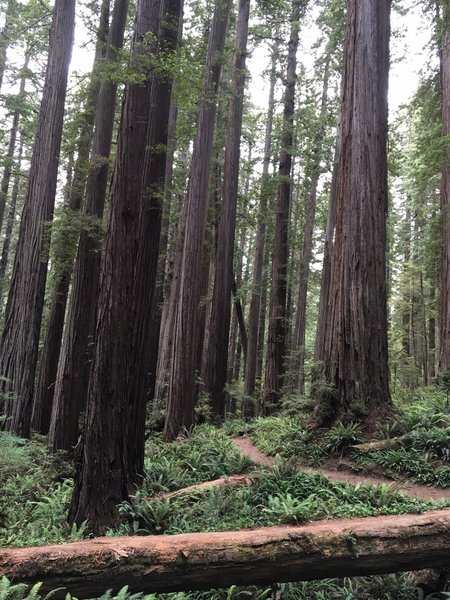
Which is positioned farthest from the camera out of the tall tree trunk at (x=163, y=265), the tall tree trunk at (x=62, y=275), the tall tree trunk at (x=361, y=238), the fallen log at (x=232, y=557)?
the tall tree trunk at (x=163, y=265)

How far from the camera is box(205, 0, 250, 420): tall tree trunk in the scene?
1402cm

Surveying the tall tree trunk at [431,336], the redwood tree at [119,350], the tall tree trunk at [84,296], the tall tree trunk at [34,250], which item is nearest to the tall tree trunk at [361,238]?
the redwood tree at [119,350]

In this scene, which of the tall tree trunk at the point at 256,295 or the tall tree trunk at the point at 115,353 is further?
the tall tree trunk at the point at 256,295

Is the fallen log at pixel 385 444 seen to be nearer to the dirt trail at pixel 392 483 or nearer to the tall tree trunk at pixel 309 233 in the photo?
the dirt trail at pixel 392 483

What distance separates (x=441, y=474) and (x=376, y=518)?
8.08 ft

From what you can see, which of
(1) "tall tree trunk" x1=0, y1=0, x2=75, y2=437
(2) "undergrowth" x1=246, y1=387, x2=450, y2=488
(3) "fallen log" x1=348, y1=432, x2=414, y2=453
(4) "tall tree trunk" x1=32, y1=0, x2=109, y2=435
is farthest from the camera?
(4) "tall tree trunk" x1=32, y1=0, x2=109, y2=435

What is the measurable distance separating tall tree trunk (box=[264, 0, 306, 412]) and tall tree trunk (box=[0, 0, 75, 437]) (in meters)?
8.05

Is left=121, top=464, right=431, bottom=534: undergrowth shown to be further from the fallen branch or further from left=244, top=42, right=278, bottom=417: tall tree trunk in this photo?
left=244, top=42, right=278, bottom=417: tall tree trunk

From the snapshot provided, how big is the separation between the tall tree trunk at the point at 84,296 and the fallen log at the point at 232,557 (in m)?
7.31

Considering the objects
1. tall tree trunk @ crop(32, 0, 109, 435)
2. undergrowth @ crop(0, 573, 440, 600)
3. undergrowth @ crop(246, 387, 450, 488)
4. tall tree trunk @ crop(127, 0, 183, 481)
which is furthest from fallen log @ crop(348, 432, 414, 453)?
tall tree trunk @ crop(32, 0, 109, 435)

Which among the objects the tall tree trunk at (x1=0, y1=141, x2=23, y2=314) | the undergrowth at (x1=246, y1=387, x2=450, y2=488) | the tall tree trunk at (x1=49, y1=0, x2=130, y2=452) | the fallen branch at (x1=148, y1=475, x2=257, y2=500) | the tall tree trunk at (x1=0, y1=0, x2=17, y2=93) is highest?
the tall tree trunk at (x1=0, y1=0, x2=17, y2=93)

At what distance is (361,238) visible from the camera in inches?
325

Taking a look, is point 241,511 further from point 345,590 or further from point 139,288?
point 139,288

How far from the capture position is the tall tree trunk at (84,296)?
10.8 m
